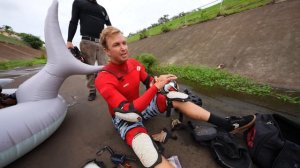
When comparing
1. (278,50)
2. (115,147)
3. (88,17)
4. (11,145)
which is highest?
(88,17)

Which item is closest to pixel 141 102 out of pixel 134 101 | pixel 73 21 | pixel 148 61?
pixel 134 101

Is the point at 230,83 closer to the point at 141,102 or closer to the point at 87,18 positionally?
the point at 141,102

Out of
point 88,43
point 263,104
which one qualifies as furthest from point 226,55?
point 88,43

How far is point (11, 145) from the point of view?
2.13 metres

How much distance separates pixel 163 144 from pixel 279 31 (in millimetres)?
6663

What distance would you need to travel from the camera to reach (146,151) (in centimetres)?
184

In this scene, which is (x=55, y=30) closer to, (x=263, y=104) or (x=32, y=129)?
(x=32, y=129)

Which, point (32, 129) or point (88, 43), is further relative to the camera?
point (88, 43)

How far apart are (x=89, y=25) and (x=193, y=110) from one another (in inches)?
118

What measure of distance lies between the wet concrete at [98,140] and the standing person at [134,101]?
1.36ft

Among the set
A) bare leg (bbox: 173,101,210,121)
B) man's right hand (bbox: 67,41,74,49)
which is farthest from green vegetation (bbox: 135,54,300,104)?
man's right hand (bbox: 67,41,74,49)

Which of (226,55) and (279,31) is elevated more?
(279,31)

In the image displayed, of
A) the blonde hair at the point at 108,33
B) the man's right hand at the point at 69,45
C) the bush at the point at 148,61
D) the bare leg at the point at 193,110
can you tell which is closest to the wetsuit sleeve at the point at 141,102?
the bare leg at the point at 193,110

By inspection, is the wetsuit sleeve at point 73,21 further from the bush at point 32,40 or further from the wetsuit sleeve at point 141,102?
the bush at point 32,40
